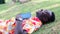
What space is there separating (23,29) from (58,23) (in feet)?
3.50

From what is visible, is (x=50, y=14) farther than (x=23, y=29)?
Yes

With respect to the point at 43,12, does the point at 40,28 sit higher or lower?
lower

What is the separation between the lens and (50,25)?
4.39 m

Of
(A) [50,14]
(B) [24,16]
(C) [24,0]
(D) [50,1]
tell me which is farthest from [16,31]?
(C) [24,0]

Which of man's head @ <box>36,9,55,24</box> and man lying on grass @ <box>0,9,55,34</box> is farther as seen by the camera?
man's head @ <box>36,9,55,24</box>

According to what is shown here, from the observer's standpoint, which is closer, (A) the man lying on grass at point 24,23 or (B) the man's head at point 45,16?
(A) the man lying on grass at point 24,23

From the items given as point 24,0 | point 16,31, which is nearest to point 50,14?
point 16,31

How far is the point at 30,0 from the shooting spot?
8.35m

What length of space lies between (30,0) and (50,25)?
4.07 meters

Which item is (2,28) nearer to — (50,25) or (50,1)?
(50,25)

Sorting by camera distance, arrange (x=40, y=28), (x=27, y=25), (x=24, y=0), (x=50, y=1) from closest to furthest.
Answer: (x=27, y=25), (x=40, y=28), (x=50, y=1), (x=24, y=0)

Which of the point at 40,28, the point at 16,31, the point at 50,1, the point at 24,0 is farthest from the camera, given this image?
the point at 24,0

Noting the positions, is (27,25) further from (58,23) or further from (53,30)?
(58,23)

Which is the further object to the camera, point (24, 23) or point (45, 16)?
point (45, 16)
